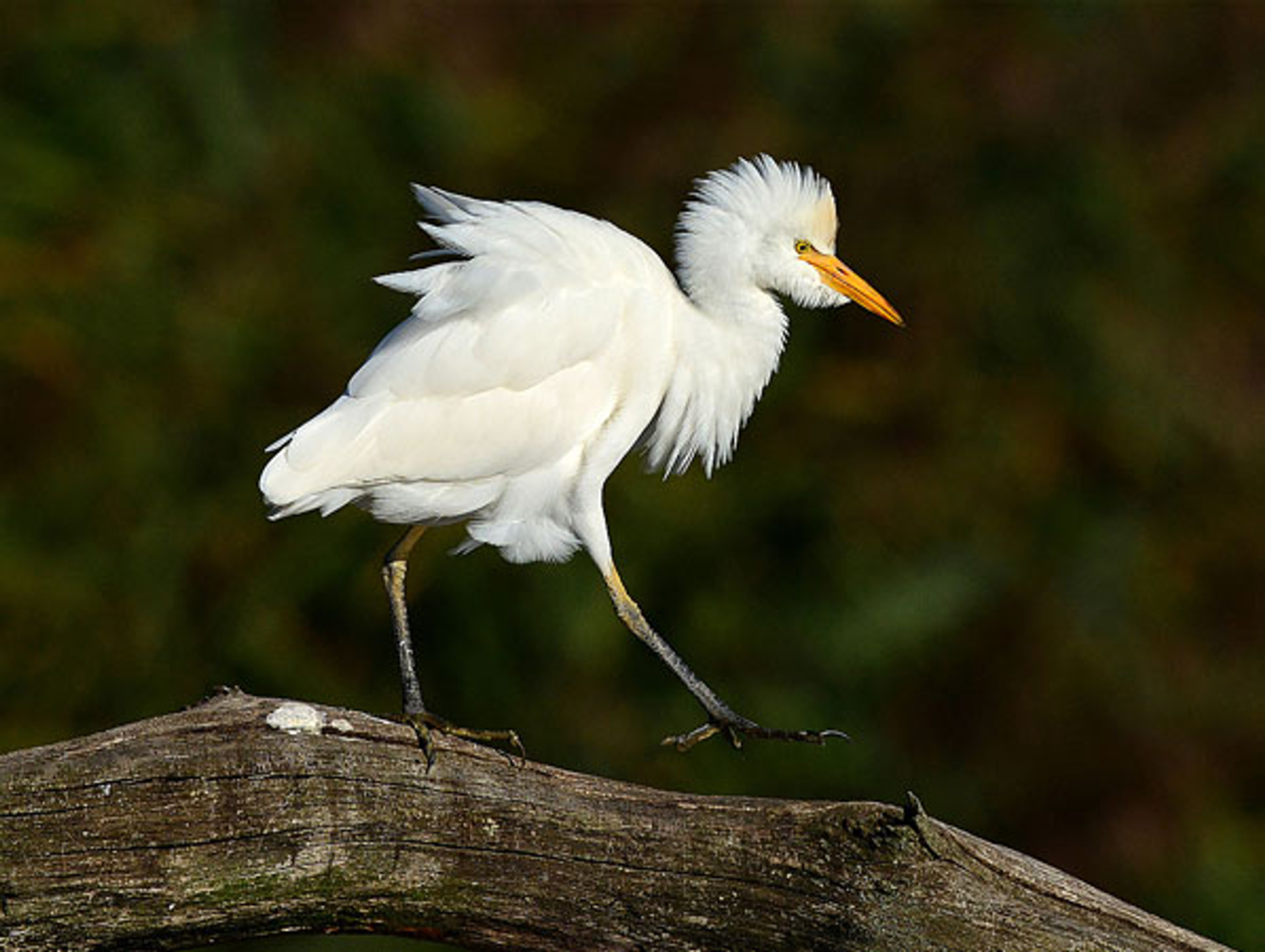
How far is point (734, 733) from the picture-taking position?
3.23m

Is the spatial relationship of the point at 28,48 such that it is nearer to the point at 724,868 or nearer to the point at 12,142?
the point at 12,142

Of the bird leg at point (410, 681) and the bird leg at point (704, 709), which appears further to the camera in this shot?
the bird leg at point (704, 709)

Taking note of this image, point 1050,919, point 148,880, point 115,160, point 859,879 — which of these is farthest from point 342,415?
point 115,160

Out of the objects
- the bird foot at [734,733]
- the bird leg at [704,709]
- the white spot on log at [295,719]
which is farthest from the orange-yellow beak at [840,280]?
the white spot on log at [295,719]

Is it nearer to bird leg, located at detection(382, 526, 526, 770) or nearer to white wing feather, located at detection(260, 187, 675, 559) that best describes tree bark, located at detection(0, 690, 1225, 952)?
bird leg, located at detection(382, 526, 526, 770)

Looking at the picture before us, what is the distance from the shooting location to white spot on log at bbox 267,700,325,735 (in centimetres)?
268

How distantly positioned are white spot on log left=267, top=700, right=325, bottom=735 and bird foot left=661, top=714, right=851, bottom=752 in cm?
66

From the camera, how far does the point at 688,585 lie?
7566mm

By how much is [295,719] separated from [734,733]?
0.84 metres

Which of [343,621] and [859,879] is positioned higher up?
[343,621]

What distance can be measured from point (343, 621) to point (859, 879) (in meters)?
5.24

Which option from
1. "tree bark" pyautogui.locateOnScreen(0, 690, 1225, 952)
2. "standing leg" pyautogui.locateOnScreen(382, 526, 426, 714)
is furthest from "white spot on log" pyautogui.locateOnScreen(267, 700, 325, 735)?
"standing leg" pyautogui.locateOnScreen(382, 526, 426, 714)

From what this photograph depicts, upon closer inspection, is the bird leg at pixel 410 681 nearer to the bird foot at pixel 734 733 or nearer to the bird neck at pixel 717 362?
the bird foot at pixel 734 733

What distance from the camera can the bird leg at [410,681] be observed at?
2811 mm
